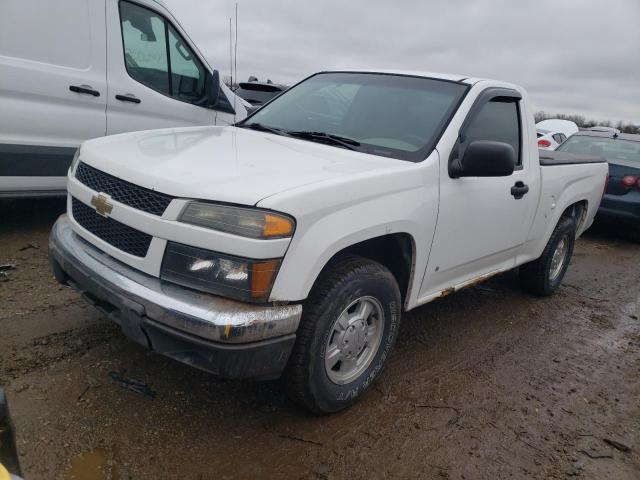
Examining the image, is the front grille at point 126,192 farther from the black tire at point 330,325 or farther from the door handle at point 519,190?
the door handle at point 519,190

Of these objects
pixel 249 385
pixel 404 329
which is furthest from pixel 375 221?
pixel 404 329

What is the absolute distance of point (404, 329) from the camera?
3.89 meters

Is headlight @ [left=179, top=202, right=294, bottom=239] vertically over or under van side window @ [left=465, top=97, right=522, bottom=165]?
under

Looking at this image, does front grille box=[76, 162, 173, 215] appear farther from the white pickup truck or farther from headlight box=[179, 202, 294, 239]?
headlight box=[179, 202, 294, 239]

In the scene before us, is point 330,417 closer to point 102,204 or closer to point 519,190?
point 102,204

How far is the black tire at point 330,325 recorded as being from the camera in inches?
94.1

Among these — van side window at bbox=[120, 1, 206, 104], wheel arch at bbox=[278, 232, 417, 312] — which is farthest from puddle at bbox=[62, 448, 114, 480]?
van side window at bbox=[120, 1, 206, 104]

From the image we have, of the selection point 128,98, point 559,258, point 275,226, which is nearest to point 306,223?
point 275,226

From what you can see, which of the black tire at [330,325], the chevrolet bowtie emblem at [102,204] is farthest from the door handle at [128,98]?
the black tire at [330,325]

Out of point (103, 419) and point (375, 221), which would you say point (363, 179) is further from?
point (103, 419)

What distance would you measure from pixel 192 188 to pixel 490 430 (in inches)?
77.5

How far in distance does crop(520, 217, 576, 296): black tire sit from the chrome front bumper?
3205 millimetres

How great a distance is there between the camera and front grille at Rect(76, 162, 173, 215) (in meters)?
2.30

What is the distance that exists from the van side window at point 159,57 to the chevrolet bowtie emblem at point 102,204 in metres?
2.81
